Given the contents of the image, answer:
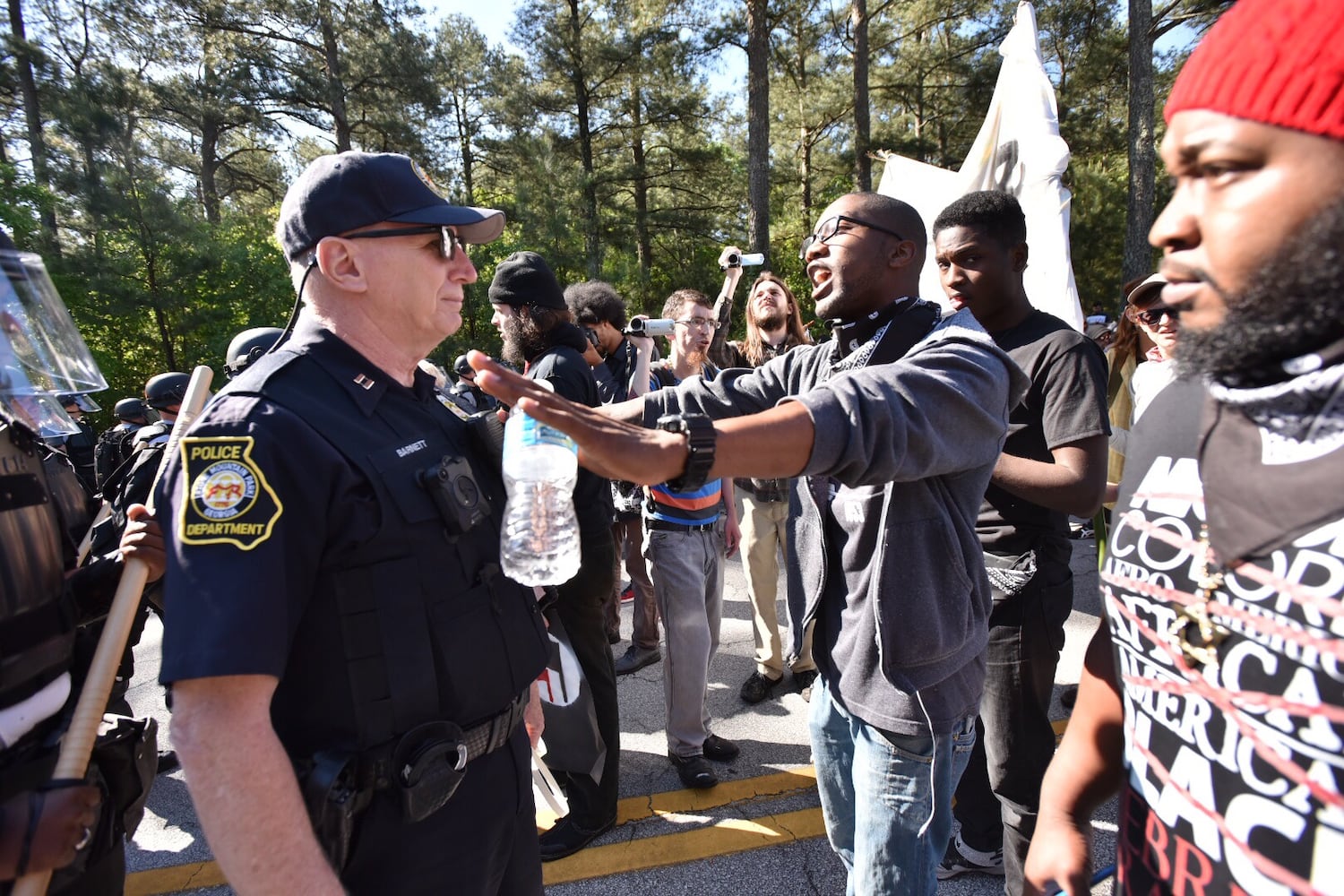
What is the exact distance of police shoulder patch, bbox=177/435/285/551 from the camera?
1204mm

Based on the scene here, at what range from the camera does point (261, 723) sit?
3.94ft

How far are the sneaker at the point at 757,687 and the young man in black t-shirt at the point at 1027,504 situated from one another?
1.73 meters

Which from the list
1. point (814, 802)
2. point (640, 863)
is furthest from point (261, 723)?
point (814, 802)

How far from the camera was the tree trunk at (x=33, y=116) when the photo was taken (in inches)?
495

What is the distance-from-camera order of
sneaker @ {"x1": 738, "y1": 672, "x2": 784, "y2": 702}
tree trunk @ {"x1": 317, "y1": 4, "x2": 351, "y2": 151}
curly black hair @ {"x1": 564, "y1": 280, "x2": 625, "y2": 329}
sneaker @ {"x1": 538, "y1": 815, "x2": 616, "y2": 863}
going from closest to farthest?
sneaker @ {"x1": 538, "y1": 815, "x2": 616, "y2": 863}, sneaker @ {"x1": 738, "y1": 672, "x2": 784, "y2": 702}, curly black hair @ {"x1": 564, "y1": 280, "x2": 625, "y2": 329}, tree trunk @ {"x1": 317, "y1": 4, "x2": 351, "y2": 151}

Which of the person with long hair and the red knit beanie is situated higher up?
the red knit beanie

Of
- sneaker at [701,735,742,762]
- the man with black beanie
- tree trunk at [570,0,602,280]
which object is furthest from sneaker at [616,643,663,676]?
tree trunk at [570,0,602,280]

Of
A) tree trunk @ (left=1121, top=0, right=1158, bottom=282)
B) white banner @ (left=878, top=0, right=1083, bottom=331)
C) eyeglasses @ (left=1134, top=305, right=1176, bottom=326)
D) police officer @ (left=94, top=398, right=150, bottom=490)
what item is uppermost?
tree trunk @ (left=1121, top=0, right=1158, bottom=282)

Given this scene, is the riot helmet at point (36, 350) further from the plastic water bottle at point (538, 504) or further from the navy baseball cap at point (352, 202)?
the plastic water bottle at point (538, 504)

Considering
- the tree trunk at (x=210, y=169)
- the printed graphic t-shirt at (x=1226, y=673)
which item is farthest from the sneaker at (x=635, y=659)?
the tree trunk at (x=210, y=169)

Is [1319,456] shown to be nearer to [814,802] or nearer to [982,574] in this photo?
[982,574]

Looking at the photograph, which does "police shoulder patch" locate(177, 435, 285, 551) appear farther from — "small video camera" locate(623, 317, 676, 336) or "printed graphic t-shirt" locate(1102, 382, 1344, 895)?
"small video camera" locate(623, 317, 676, 336)

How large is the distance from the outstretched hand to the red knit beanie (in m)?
0.87

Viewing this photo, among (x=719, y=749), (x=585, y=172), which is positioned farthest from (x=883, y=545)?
(x=585, y=172)
